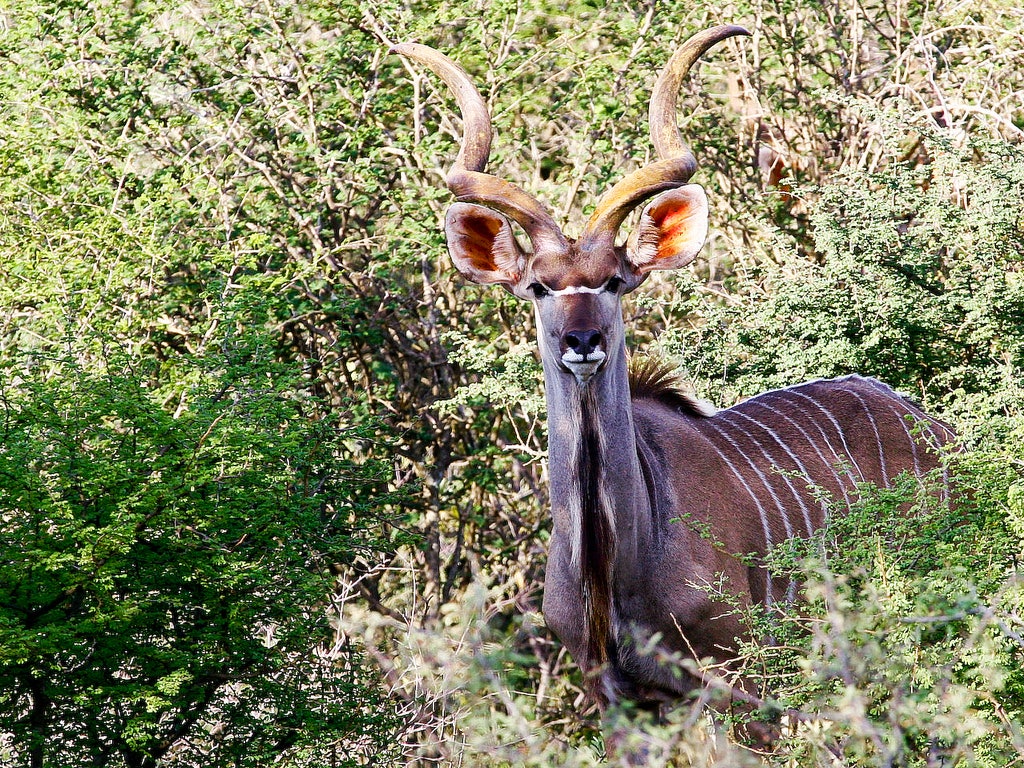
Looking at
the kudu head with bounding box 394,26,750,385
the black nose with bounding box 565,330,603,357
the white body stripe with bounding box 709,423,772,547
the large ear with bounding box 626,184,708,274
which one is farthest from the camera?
the white body stripe with bounding box 709,423,772,547

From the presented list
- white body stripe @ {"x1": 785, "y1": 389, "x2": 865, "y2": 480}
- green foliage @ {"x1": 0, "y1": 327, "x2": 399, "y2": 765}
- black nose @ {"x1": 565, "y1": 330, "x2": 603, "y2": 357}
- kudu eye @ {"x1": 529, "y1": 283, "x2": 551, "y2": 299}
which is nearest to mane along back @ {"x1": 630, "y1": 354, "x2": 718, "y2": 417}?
white body stripe @ {"x1": 785, "y1": 389, "x2": 865, "y2": 480}

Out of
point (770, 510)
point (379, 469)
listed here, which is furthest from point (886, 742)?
point (379, 469)

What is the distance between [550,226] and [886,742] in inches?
66.0

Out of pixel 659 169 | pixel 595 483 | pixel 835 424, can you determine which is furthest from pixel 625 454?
pixel 835 424

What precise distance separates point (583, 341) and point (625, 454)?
0.40 metres

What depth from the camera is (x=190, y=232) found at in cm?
554

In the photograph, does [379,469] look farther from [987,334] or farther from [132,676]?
[987,334]

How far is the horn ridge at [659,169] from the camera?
3775 mm

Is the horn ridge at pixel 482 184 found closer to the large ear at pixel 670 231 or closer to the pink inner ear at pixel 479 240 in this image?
the pink inner ear at pixel 479 240

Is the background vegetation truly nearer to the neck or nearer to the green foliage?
the green foliage

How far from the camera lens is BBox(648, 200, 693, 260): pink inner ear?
12.9 feet

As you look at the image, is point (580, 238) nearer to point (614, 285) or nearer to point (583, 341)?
point (614, 285)

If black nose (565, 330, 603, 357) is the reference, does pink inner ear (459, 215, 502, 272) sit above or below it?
above

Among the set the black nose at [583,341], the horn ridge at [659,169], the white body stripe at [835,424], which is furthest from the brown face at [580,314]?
the white body stripe at [835,424]
